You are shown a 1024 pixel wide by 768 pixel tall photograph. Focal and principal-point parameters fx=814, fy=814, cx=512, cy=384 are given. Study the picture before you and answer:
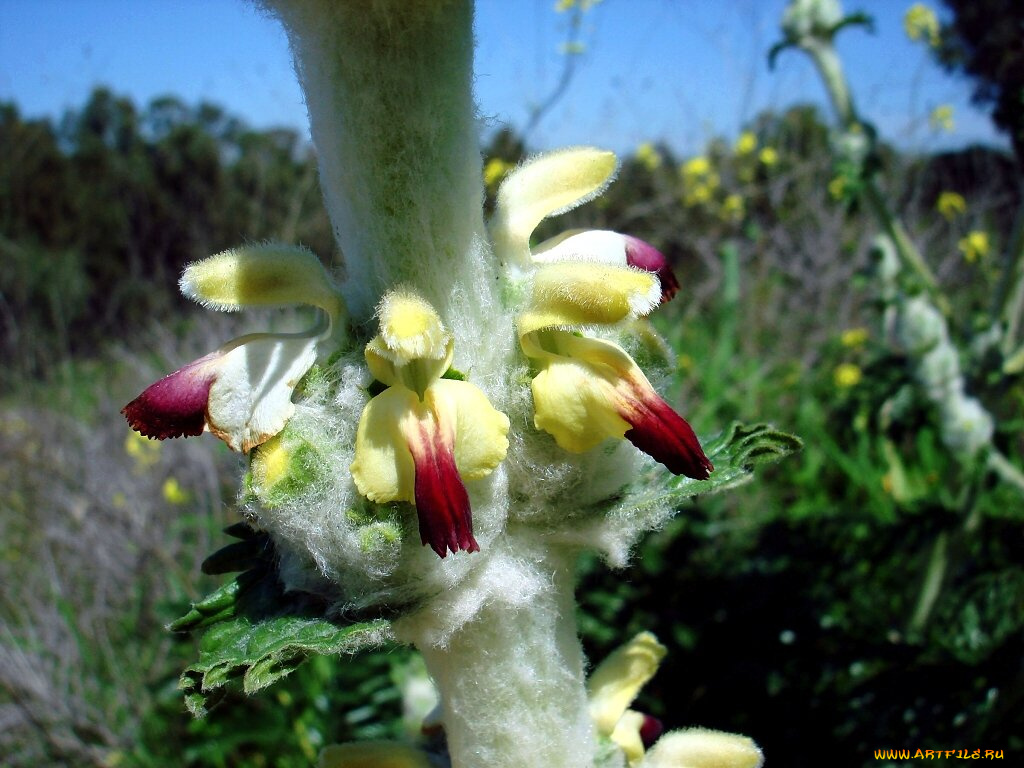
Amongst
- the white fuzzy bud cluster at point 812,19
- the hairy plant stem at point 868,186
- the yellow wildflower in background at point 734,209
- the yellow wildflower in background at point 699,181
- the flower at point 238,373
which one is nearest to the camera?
the flower at point 238,373

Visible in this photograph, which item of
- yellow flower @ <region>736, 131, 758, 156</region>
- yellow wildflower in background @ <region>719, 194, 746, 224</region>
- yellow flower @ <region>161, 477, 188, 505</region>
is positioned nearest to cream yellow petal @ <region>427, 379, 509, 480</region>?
yellow flower @ <region>161, 477, 188, 505</region>

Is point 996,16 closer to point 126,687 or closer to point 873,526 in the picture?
point 873,526

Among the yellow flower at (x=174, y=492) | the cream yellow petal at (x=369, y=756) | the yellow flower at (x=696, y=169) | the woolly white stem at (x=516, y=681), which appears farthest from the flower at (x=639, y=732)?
the yellow flower at (x=696, y=169)

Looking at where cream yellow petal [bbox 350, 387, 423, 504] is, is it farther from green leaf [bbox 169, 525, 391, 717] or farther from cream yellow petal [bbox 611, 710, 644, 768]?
cream yellow petal [bbox 611, 710, 644, 768]

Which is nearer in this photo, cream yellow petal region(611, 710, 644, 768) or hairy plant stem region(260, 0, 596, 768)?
hairy plant stem region(260, 0, 596, 768)

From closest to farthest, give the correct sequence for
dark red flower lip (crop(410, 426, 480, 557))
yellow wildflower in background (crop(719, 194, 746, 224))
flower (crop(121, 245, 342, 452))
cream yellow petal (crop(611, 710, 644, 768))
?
dark red flower lip (crop(410, 426, 480, 557)) → flower (crop(121, 245, 342, 452)) → cream yellow petal (crop(611, 710, 644, 768)) → yellow wildflower in background (crop(719, 194, 746, 224))

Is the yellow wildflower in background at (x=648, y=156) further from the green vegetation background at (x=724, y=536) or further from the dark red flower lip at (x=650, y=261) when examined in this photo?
the dark red flower lip at (x=650, y=261)
